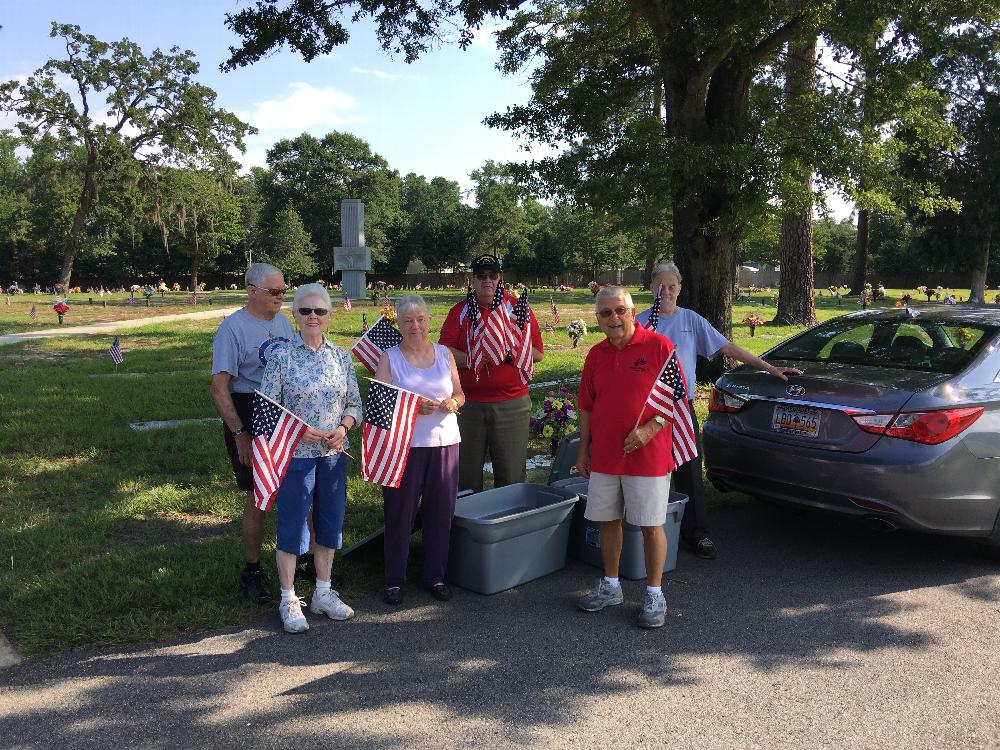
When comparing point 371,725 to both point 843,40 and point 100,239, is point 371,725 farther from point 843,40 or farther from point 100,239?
point 100,239

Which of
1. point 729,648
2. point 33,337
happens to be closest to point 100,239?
point 33,337

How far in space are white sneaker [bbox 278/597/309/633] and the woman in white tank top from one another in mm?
520

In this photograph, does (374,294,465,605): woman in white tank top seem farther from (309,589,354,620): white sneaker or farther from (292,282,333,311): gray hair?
(292,282,333,311): gray hair

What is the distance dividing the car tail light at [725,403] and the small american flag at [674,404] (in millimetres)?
1012

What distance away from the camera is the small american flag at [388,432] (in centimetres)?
425

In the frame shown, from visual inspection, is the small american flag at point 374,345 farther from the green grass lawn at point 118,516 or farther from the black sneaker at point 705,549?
the black sneaker at point 705,549

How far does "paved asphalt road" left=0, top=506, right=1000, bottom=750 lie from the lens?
311cm

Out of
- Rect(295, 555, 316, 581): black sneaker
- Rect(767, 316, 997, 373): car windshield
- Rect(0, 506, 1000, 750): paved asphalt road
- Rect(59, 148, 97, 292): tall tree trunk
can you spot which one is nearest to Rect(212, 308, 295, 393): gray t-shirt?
Rect(295, 555, 316, 581): black sneaker

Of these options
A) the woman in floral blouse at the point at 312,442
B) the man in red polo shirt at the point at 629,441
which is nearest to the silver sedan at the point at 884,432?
the man in red polo shirt at the point at 629,441

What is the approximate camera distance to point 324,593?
4.23 m

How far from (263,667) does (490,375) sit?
7.09 feet

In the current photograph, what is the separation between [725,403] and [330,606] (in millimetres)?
2921

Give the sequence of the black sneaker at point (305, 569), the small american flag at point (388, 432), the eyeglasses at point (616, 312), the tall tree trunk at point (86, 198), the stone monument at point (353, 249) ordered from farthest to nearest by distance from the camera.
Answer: the tall tree trunk at point (86, 198) < the stone monument at point (353, 249) < the black sneaker at point (305, 569) < the small american flag at point (388, 432) < the eyeglasses at point (616, 312)

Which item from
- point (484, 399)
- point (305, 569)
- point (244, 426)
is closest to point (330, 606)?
point (305, 569)
